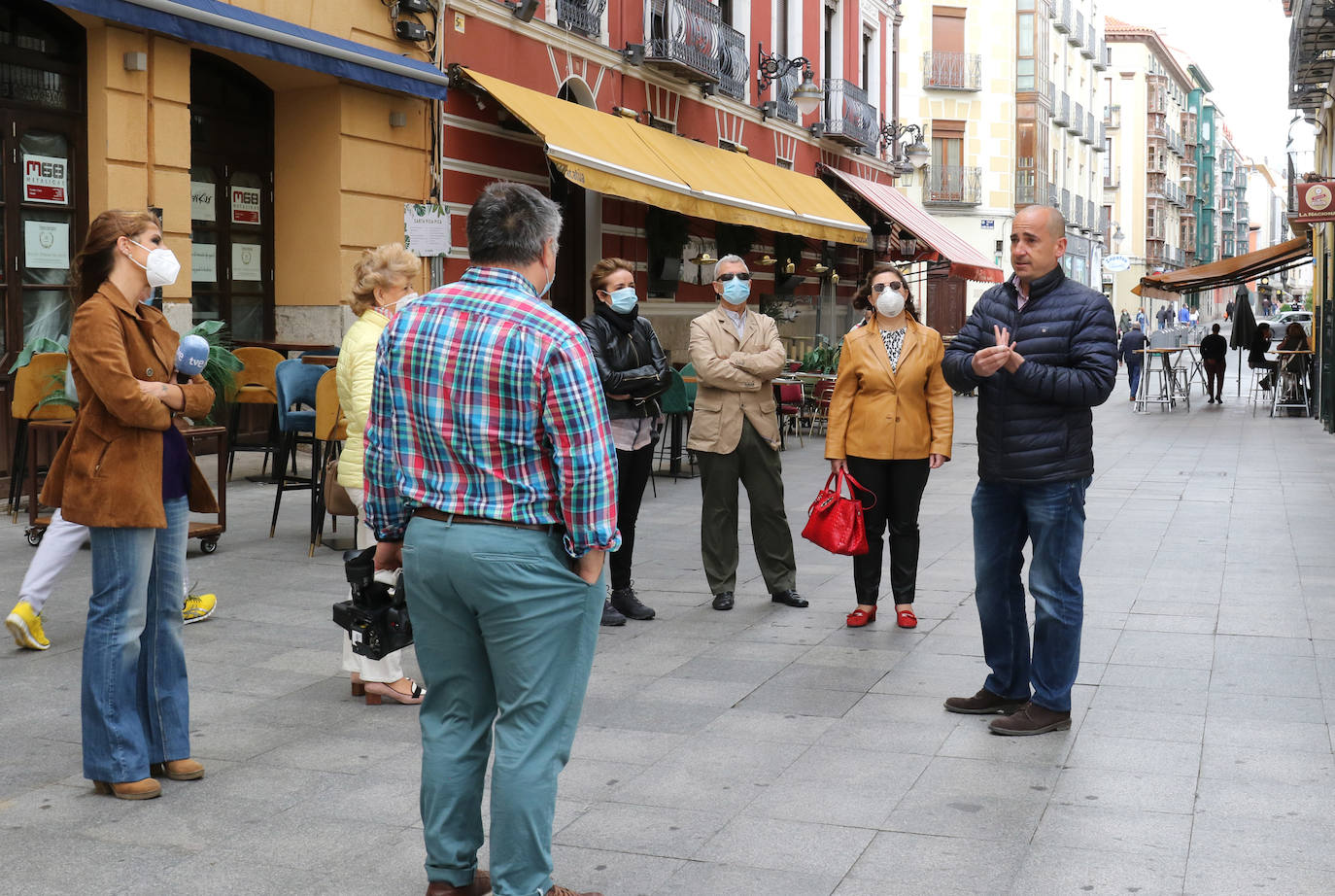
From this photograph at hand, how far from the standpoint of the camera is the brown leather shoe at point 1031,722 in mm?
5293

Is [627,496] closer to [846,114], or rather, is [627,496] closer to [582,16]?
[582,16]

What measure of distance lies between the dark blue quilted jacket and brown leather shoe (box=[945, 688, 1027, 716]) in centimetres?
88

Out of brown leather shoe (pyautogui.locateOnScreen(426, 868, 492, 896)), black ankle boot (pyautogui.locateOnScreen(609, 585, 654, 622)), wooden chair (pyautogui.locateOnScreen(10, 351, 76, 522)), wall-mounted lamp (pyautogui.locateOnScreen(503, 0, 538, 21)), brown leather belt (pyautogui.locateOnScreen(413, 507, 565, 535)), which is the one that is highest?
wall-mounted lamp (pyautogui.locateOnScreen(503, 0, 538, 21))

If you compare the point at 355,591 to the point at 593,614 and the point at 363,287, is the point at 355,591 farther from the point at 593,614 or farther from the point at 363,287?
the point at 363,287

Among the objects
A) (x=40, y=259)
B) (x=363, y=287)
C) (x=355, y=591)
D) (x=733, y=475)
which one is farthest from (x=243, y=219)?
(x=355, y=591)

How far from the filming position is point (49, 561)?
21.6 ft

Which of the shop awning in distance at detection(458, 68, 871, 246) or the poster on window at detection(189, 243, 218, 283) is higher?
the shop awning in distance at detection(458, 68, 871, 246)

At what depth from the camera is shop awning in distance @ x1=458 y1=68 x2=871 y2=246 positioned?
582 inches

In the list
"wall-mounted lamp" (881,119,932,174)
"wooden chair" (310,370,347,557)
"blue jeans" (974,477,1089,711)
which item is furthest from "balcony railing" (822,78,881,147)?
"blue jeans" (974,477,1089,711)

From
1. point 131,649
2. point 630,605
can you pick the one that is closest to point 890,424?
point 630,605

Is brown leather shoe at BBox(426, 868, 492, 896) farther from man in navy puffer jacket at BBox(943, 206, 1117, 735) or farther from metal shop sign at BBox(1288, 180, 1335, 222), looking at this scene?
metal shop sign at BBox(1288, 180, 1335, 222)

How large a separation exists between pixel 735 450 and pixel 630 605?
1.03 meters

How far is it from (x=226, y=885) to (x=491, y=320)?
171 centimetres

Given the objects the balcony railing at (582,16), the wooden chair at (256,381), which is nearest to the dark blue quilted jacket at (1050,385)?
the wooden chair at (256,381)
